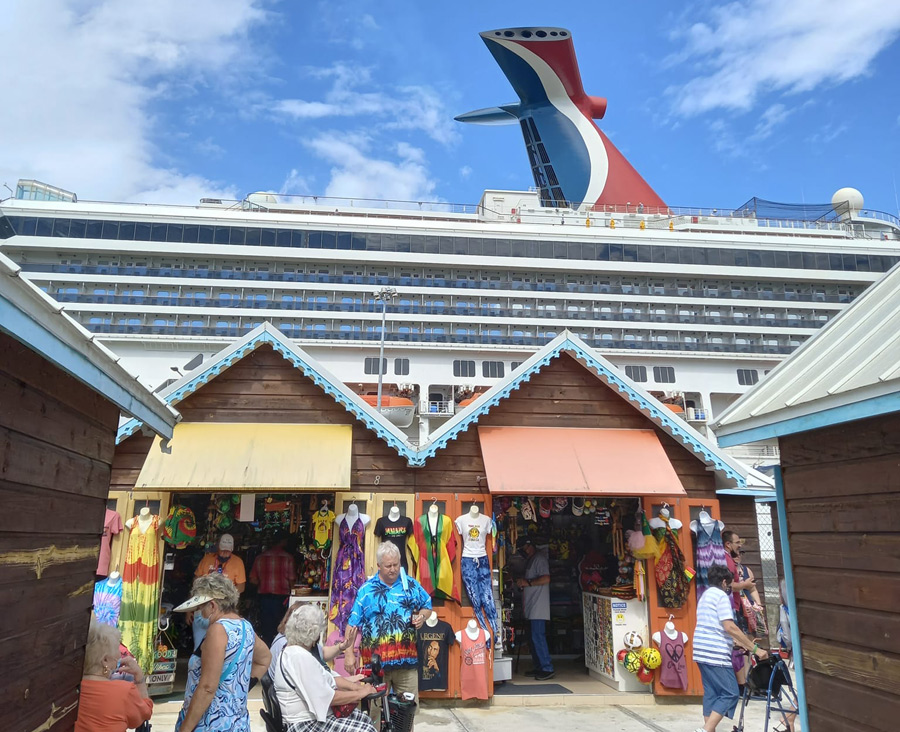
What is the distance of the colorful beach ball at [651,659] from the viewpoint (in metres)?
8.80

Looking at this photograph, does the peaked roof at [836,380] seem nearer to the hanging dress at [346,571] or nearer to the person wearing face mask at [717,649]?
the person wearing face mask at [717,649]

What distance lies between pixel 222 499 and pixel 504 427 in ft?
13.2

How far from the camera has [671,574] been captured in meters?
9.07

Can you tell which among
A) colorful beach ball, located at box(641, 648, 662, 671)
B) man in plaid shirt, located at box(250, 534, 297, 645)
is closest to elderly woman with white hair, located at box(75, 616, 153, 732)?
man in plaid shirt, located at box(250, 534, 297, 645)

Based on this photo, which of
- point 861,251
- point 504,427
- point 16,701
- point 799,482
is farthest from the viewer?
point 861,251

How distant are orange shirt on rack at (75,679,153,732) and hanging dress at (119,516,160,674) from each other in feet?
15.8

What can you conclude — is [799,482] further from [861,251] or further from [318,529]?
[861,251]

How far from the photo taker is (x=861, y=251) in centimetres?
4872

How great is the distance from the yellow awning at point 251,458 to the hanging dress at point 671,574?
4.32 m

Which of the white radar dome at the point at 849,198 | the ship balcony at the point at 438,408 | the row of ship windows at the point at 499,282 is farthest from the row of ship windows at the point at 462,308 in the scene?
the white radar dome at the point at 849,198

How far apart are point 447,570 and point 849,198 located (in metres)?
58.6

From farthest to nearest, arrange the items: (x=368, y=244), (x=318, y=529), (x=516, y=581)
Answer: (x=368, y=244)
(x=516, y=581)
(x=318, y=529)

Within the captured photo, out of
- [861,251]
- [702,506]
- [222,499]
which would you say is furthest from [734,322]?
[222,499]

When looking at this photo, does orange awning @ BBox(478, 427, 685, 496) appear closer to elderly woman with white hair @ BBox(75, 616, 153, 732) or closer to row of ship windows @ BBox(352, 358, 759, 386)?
elderly woman with white hair @ BBox(75, 616, 153, 732)
